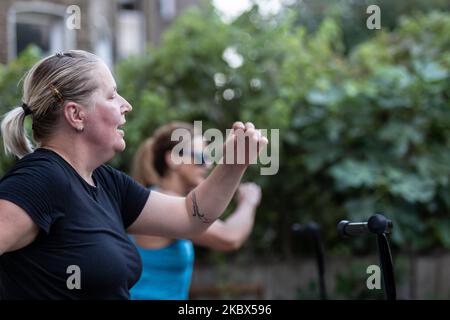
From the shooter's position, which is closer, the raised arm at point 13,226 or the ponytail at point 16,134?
the raised arm at point 13,226

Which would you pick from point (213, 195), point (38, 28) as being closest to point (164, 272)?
point (213, 195)

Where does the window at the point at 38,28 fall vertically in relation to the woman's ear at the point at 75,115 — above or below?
above

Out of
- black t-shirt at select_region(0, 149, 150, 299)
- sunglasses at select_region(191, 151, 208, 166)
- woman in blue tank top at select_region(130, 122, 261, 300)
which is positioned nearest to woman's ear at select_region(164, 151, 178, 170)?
woman in blue tank top at select_region(130, 122, 261, 300)

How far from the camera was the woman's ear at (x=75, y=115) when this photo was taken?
1.83 meters

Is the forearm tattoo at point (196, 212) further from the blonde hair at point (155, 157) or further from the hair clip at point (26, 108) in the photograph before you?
the blonde hair at point (155, 157)

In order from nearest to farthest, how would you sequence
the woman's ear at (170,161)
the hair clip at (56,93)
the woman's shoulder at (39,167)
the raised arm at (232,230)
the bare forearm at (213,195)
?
1. the woman's shoulder at (39,167)
2. the hair clip at (56,93)
3. the bare forearm at (213,195)
4. the raised arm at (232,230)
5. the woman's ear at (170,161)

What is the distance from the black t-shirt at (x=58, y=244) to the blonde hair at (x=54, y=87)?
0.09m

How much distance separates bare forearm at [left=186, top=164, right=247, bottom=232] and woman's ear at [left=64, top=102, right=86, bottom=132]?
0.43m

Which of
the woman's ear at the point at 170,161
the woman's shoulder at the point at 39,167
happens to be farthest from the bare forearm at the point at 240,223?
the woman's shoulder at the point at 39,167

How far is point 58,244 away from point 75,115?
0.36 meters

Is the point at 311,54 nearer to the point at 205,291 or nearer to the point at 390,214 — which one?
the point at 390,214

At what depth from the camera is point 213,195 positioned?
2076 mm
